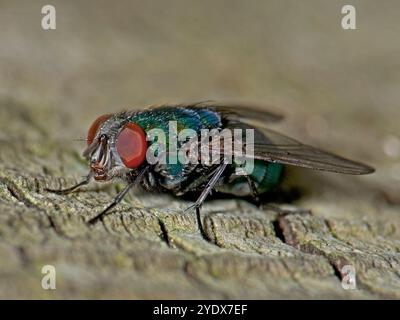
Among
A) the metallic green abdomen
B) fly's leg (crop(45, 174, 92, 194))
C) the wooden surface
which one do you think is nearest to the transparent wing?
the metallic green abdomen

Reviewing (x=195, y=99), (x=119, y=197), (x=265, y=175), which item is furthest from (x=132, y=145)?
(x=195, y=99)

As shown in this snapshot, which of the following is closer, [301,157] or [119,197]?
[119,197]

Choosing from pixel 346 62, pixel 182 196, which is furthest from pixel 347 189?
pixel 346 62

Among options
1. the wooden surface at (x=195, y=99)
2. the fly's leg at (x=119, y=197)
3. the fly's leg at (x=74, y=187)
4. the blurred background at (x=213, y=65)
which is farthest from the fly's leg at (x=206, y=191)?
the blurred background at (x=213, y=65)

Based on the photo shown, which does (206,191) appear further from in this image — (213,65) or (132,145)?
(213,65)

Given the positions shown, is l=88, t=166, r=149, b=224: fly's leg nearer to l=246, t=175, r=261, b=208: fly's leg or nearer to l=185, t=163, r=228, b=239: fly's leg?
l=185, t=163, r=228, b=239: fly's leg

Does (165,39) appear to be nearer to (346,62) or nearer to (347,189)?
(346,62)
